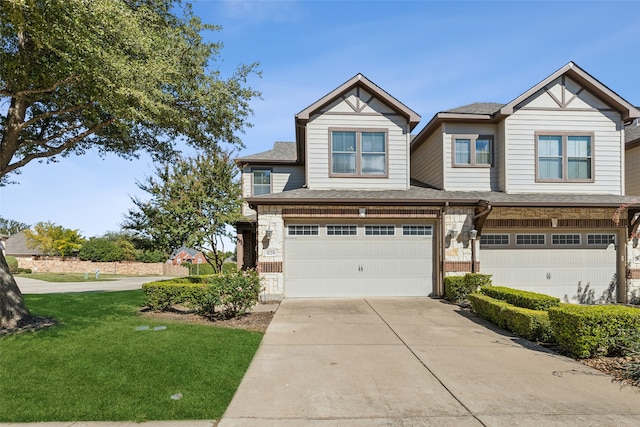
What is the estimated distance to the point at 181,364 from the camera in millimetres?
5379

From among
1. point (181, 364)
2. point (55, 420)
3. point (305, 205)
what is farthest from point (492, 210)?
point (55, 420)

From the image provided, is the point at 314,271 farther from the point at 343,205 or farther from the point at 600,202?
the point at 600,202

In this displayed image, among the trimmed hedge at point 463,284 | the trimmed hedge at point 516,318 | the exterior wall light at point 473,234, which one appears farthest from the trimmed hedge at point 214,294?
the exterior wall light at point 473,234

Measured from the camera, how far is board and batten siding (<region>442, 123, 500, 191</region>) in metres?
13.0

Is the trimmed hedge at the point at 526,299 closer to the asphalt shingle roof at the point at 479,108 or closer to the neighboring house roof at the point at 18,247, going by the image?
the asphalt shingle roof at the point at 479,108

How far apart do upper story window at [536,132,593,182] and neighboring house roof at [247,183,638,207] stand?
0.79m

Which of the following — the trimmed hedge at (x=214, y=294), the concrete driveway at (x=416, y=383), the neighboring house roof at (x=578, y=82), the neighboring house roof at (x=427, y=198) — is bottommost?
the concrete driveway at (x=416, y=383)

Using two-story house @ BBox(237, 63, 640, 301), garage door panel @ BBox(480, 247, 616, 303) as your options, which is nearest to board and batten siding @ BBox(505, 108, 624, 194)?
two-story house @ BBox(237, 63, 640, 301)

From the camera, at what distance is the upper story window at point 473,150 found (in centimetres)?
1307

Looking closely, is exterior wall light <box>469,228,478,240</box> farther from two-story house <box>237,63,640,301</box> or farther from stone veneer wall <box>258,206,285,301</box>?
stone veneer wall <box>258,206,285,301</box>

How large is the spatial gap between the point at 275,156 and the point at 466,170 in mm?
8486

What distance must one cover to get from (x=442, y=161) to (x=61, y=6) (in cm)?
1170

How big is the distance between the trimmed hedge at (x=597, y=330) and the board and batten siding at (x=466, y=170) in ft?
23.6

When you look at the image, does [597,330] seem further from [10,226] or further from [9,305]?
[10,226]
